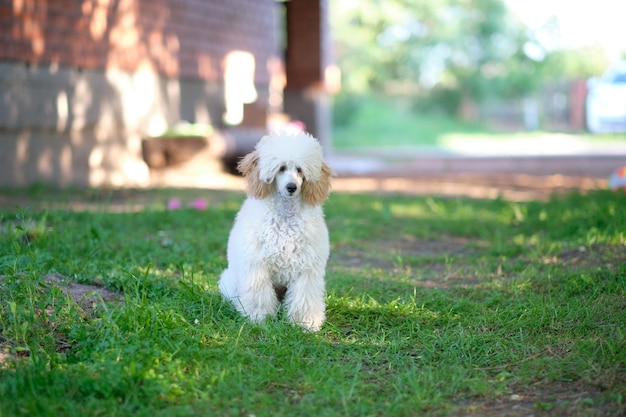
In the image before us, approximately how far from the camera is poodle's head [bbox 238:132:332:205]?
4352mm

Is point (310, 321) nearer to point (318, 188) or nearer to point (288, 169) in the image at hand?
point (318, 188)

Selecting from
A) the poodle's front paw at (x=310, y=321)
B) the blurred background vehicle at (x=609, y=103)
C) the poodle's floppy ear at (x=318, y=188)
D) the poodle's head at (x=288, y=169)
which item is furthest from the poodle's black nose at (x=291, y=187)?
the blurred background vehicle at (x=609, y=103)

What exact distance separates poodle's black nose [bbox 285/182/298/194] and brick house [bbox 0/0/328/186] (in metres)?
6.36

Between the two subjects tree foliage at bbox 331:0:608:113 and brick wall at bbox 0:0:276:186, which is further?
tree foliage at bbox 331:0:608:113

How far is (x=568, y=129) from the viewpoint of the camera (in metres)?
32.0

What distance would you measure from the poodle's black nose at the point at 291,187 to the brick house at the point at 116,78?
20.9 feet

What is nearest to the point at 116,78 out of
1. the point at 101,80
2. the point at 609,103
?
the point at 101,80

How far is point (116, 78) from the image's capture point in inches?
454

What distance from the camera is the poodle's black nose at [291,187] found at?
4.29 m

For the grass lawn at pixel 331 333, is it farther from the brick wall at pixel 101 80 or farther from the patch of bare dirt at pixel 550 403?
the brick wall at pixel 101 80

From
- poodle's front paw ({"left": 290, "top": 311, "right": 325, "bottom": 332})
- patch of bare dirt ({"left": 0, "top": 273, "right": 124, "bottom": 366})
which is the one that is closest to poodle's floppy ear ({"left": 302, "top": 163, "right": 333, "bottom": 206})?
poodle's front paw ({"left": 290, "top": 311, "right": 325, "bottom": 332})

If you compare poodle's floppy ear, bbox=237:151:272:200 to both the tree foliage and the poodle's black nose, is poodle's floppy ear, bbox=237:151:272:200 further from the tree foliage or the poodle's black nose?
the tree foliage

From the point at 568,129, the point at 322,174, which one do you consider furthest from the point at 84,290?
the point at 568,129

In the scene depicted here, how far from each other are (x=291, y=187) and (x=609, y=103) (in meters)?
24.6
